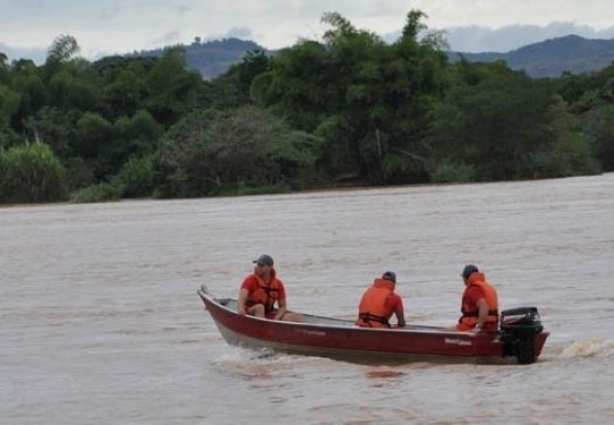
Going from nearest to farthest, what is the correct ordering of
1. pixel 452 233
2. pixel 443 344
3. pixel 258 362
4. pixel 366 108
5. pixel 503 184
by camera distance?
pixel 443 344 < pixel 258 362 < pixel 452 233 < pixel 503 184 < pixel 366 108

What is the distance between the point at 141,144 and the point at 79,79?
817 cm

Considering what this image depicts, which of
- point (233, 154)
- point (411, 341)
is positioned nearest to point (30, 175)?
point (233, 154)

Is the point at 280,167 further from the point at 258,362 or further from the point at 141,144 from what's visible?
the point at 258,362

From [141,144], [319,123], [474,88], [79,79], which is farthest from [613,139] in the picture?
[79,79]

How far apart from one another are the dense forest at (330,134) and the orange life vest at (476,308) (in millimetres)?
51001

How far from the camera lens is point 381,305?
1550cm

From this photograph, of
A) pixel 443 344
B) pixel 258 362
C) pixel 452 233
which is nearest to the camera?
pixel 443 344

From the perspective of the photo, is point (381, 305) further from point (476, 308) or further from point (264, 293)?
point (264, 293)

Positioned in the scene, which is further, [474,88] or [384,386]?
[474,88]

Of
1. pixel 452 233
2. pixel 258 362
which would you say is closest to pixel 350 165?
pixel 452 233

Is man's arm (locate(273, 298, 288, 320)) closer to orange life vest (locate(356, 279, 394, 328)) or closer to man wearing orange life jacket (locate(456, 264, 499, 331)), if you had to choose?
orange life vest (locate(356, 279, 394, 328))

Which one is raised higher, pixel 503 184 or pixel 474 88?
pixel 474 88

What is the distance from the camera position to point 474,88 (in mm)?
68062

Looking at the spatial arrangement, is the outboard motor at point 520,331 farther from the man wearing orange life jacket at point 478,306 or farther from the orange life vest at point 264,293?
the orange life vest at point 264,293
